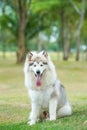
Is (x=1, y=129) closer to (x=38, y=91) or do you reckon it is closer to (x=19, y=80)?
(x=38, y=91)

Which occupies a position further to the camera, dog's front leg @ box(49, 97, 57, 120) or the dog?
dog's front leg @ box(49, 97, 57, 120)

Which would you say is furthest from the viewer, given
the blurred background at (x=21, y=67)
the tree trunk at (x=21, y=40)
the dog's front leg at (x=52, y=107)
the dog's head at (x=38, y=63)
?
the tree trunk at (x=21, y=40)

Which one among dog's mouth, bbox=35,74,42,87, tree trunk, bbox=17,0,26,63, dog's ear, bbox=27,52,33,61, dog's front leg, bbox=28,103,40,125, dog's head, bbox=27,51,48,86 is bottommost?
dog's front leg, bbox=28,103,40,125

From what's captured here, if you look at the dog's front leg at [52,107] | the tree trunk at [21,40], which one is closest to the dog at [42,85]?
the dog's front leg at [52,107]

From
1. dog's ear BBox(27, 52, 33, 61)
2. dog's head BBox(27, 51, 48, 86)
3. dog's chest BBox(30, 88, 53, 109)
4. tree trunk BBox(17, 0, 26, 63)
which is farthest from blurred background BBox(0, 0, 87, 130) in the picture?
dog's ear BBox(27, 52, 33, 61)

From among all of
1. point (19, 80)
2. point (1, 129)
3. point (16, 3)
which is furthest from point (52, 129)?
point (16, 3)

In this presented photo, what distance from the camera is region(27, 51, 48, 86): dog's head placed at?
765 cm

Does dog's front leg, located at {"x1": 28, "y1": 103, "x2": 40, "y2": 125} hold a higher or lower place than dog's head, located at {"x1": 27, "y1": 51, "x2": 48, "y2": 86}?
lower

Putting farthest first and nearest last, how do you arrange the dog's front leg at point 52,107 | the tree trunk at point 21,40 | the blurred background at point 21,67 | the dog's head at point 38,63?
the tree trunk at point 21,40, the blurred background at point 21,67, the dog's front leg at point 52,107, the dog's head at point 38,63

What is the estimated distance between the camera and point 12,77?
24.5 metres

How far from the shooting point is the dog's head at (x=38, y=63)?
765 centimetres

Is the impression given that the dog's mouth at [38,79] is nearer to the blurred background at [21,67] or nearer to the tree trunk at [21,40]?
the blurred background at [21,67]

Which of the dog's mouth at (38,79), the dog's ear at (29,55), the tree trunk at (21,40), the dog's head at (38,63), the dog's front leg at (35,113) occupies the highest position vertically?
the tree trunk at (21,40)

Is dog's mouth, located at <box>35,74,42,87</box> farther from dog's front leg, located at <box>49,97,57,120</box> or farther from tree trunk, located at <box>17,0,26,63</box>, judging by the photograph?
tree trunk, located at <box>17,0,26,63</box>
